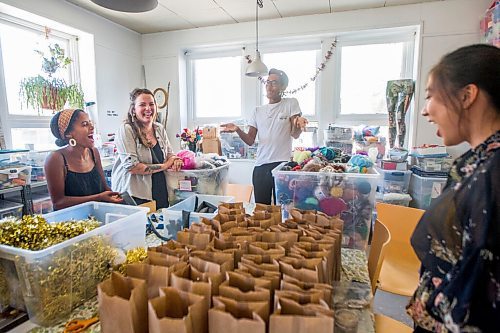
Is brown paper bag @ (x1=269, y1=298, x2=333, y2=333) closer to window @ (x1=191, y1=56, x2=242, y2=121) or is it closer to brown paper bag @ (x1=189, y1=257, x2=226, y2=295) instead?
brown paper bag @ (x1=189, y1=257, x2=226, y2=295)

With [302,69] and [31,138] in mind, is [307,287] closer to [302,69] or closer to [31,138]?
[31,138]

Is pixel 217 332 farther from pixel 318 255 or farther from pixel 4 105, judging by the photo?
pixel 4 105

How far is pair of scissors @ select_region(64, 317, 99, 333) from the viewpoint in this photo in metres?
0.69

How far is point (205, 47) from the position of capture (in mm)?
4105

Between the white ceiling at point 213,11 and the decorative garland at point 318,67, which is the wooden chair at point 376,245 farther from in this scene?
the white ceiling at point 213,11

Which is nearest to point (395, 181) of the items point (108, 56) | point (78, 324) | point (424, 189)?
point (424, 189)

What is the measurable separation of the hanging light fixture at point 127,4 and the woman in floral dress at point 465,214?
1.25 m

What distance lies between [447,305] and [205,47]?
162 inches

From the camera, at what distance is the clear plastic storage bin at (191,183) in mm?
1719

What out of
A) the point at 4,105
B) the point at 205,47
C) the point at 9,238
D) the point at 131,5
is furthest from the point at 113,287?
the point at 205,47

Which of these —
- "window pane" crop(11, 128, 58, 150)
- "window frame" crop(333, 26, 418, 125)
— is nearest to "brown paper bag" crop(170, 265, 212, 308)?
"window pane" crop(11, 128, 58, 150)

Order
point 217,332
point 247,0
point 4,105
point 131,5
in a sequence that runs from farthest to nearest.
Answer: point 247,0 → point 4,105 → point 131,5 → point 217,332

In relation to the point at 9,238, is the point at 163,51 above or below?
above

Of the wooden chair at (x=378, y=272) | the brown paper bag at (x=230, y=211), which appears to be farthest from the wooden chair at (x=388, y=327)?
the brown paper bag at (x=230, y=211)
